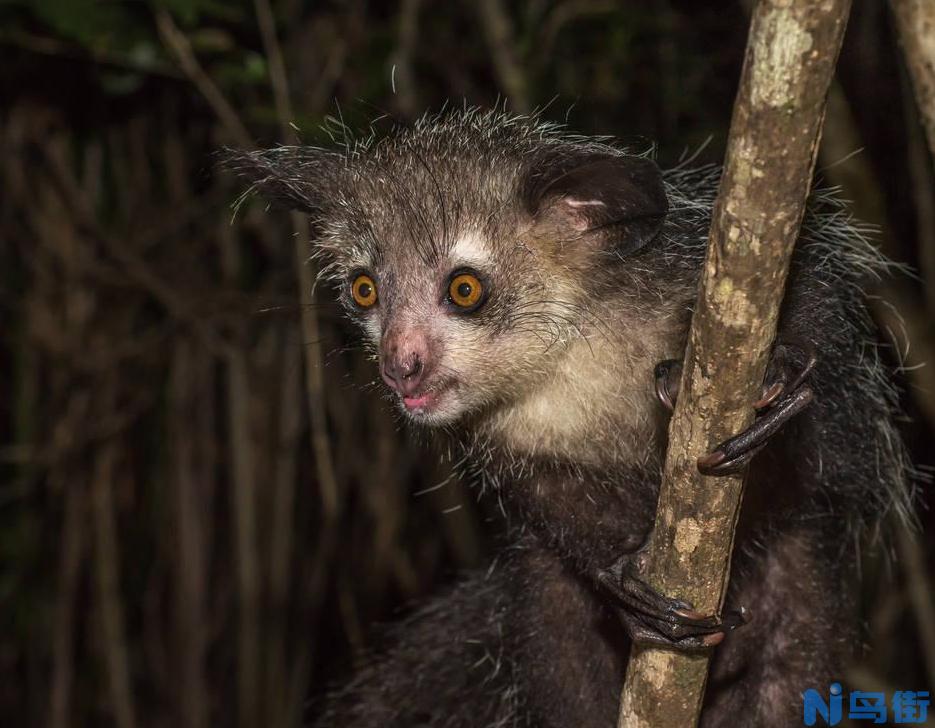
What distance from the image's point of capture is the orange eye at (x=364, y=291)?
310cm

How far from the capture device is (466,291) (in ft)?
9.62

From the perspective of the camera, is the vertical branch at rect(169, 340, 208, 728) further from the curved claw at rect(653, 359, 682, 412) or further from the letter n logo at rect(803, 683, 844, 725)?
the curved claw at rect(653, 359, 682, 412)

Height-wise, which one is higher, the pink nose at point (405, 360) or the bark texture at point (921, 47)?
the bark texture at point (921, 47)

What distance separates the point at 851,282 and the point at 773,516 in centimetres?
83

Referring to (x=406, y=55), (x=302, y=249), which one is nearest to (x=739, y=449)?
(x=302, y=249)

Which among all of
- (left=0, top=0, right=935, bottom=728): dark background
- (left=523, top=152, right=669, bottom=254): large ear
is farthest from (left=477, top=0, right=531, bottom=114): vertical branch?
(left=523, top=152, right=669, bottom=254): large ear

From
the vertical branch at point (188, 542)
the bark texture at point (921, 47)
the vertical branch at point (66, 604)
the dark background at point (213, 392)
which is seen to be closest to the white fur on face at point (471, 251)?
the bark texture at point (921, 47)

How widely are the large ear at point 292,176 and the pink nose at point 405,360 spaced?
2.20ft

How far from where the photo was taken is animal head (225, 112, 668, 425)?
286 cm

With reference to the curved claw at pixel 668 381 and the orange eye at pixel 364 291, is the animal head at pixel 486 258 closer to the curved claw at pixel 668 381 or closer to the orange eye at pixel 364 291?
the orange eye at pixel 364 291

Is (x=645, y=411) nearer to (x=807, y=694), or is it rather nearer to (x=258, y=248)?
(x=807, y=694)

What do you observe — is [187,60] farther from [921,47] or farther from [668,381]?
[921,47]

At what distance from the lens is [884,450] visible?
137 inches

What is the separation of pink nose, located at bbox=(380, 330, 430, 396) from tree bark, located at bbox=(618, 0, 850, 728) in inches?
27.9
